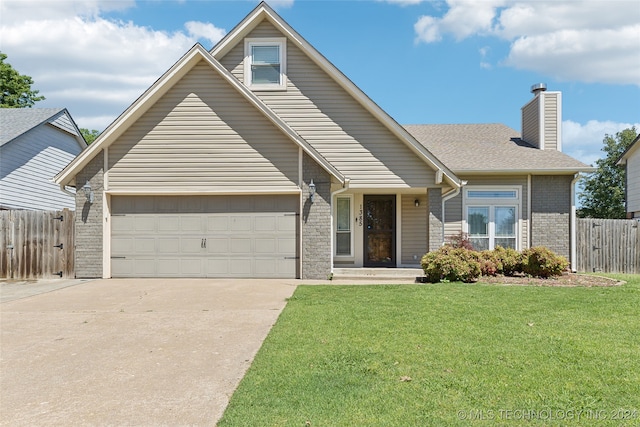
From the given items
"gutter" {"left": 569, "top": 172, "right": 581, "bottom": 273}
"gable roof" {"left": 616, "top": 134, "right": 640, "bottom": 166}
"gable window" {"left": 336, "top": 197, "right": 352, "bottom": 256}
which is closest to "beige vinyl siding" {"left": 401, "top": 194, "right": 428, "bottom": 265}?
"gable window" {"left": 336, "top": 197, "right": 352, "bottom": 256}

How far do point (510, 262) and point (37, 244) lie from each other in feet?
42.8

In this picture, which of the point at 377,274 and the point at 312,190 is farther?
the point at 377,274

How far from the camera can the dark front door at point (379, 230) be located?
14.3 m

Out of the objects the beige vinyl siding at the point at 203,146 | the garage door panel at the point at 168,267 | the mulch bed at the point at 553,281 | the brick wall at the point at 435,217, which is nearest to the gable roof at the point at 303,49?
the brick wall at the point at 435,217

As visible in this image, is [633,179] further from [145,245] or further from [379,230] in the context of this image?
[145,245]

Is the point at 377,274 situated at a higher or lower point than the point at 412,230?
lower

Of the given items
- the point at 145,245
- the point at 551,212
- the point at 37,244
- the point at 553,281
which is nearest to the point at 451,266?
the point at 553,281

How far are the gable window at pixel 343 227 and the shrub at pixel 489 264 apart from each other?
13.7 feet

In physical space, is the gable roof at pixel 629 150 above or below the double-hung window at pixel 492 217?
above

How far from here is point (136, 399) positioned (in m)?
4.09

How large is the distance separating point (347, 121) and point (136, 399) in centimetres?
1032

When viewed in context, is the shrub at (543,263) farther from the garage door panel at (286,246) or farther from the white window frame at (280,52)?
the white window frame at (280,52)

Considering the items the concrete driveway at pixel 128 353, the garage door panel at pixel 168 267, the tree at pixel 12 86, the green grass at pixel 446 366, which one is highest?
the tree at pixel 12 86

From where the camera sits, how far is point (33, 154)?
746 inches
